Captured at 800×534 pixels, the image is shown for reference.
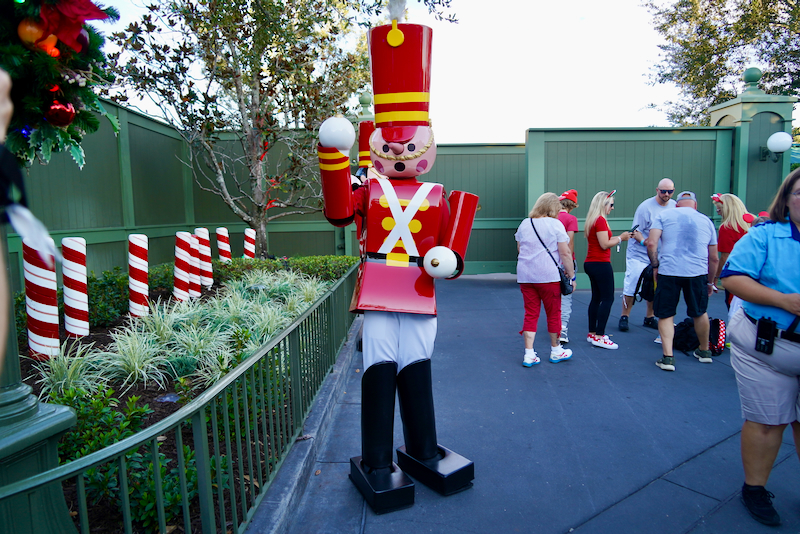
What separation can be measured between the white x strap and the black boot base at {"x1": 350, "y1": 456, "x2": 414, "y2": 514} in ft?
4.22

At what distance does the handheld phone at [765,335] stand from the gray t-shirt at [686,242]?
2.65 metres

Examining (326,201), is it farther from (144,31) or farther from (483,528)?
(144,31)

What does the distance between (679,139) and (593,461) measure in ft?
29.3

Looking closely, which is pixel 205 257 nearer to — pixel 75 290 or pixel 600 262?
pixel 75 290

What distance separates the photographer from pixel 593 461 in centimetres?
324

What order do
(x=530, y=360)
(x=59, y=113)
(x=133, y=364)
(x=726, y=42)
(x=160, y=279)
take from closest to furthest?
(x=59, y=113)
(x=133, y=364)
(x=530, y=360)
(x=160, y=279)
(x=726, y=42)

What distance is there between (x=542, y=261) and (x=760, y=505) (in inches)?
106

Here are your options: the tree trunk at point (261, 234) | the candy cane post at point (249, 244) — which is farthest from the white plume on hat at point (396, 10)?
the tree trunk at point (261, 234)

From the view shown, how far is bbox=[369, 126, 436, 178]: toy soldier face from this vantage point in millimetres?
2834

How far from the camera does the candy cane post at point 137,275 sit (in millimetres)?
5383

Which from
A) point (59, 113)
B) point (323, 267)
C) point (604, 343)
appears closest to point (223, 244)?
point (323, 267)

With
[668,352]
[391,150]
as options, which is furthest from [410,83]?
[668,352]

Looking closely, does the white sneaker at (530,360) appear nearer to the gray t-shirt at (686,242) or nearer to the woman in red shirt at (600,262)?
the woman in red shirt at (600,262)

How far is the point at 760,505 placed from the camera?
2.59 meters
